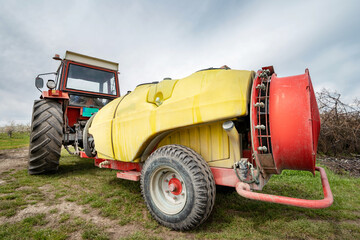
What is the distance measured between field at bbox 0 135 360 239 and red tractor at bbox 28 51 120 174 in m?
0.58

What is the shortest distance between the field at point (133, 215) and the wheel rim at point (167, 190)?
→ 21 centimetres

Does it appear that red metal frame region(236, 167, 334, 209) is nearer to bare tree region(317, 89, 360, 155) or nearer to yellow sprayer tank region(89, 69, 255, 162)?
yellow sprayer tank region(89, 69, 255, 162)

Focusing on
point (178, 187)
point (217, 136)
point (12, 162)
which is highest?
point (217, 136)

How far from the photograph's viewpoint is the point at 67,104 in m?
4.27

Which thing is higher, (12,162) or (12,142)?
(12,142)

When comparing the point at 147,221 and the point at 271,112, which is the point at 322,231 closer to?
the point at 271,112

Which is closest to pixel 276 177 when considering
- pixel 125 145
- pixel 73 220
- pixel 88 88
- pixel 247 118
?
pixel 247 118

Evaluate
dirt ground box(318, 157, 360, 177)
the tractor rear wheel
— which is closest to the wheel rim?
the tractor rear wheel

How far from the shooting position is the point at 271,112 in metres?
1.67

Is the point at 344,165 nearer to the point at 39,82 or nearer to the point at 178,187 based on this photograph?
the point at 178,187

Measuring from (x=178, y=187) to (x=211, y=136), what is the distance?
2.06 ft

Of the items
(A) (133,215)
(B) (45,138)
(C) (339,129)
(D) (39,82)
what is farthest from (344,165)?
(D) (39,82)

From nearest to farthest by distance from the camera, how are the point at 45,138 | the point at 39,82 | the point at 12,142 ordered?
the point at 45,138
the point at 39,82
the point at 12,142

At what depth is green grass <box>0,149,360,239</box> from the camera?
1.84 m
